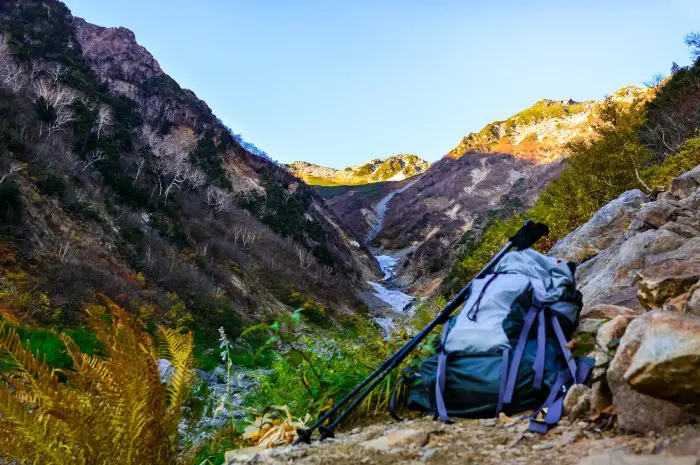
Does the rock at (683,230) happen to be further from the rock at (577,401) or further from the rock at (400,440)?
the rock at (400,440)

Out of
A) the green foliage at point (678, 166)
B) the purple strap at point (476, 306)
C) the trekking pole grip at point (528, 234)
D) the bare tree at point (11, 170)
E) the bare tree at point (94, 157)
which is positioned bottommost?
the purple strap at point (476, 306)

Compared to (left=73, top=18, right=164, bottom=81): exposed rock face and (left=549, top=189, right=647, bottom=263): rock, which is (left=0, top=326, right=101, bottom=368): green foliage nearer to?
(left=549, top=189, right=647, bottom=263): rock

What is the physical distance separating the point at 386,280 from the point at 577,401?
4640cm

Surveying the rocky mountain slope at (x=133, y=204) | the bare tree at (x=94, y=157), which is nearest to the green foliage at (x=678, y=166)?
the rocky mountain slope at (x=133, y=204)

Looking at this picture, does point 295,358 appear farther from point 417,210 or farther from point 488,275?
point 417,210

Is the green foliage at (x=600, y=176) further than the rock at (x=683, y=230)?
Yes

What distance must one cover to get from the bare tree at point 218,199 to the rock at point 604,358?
29.3 meters

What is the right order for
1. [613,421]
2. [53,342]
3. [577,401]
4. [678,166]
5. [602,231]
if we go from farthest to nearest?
[678,166] → [53,342] → [602,231] → [577,401] → [613,421]

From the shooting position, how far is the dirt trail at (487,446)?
1.24 metres

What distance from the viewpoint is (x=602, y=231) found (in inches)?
283

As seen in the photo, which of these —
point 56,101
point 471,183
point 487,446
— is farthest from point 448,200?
point 487,446

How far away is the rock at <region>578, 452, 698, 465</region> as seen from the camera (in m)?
1.12

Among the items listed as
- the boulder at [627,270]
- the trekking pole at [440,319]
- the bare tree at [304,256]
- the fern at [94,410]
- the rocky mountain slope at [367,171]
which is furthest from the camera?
the rocky mountain slope at [367,171]

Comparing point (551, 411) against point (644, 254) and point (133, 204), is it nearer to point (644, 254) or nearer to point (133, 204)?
point (644, 254)
